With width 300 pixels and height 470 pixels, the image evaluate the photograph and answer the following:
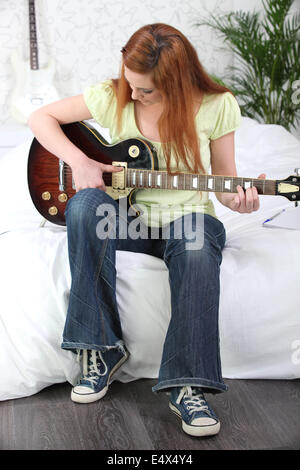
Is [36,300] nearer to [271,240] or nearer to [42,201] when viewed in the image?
[42,201]

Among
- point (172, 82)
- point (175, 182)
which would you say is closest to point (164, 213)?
point (175, 182)

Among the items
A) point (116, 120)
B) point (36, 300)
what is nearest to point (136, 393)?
point (36, 300)

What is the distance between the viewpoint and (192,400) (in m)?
1.19

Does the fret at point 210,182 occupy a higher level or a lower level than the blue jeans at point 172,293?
higher

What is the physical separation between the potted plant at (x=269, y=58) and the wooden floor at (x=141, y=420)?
214 cm

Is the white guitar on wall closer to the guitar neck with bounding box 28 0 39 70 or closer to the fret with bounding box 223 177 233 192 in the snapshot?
the guitar neck with bounding box 28 0 39 70

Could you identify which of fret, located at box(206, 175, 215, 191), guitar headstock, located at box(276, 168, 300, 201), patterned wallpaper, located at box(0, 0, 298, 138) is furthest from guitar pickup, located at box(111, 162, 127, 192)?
patterned wallpaper, located at box(0, 0, 298, 138)

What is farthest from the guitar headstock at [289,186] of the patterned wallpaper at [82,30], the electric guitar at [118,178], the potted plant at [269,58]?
the patterned wallpaper at [82,30]

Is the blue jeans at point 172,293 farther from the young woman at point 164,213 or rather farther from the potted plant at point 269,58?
the potted plant at point 269,58

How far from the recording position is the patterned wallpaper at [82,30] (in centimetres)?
322

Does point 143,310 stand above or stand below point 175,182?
below

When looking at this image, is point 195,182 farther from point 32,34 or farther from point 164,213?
point 32,34

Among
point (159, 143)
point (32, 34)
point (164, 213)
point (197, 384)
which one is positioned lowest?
point (197, 384)

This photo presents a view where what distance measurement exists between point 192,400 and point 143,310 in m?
0.28
